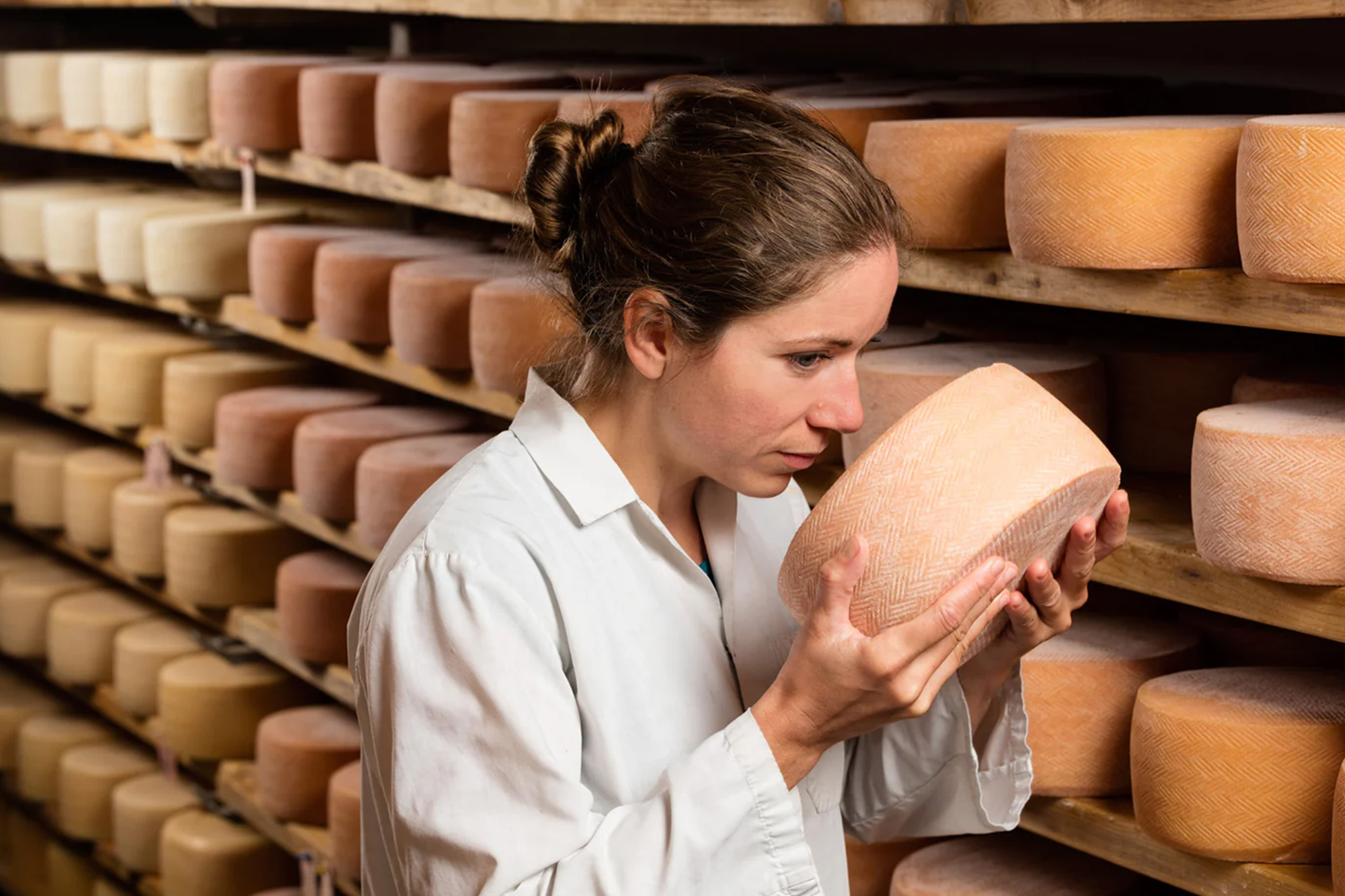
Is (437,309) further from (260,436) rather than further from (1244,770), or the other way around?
(1244,770)

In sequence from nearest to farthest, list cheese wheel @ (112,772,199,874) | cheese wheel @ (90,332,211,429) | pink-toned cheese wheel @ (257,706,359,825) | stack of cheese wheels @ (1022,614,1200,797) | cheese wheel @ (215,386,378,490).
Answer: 1. stack of cheese wheels @ (1022,614,1200,797)
2. pink-toned cheese wheel @ (257,706,359,825)
3. cheese wheel @ (215,386,378,490)
4. cheese wheel @ (112,772,199,874)
5. cheese wheel @ (90,332,211,429)

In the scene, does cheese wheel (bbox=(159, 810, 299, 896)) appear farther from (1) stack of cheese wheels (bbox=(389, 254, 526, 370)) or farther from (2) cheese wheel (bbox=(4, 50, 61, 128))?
(2) cheese wheel (bbox=(4, 50, 61, 128))

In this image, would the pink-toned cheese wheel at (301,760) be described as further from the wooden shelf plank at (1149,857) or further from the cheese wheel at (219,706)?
the wooden shelf plank at (1149,857)

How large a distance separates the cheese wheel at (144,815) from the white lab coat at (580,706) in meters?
2.27

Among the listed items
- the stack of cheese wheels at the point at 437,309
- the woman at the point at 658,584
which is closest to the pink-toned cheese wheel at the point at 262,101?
the stack of cheese wheels at the point at 437,309

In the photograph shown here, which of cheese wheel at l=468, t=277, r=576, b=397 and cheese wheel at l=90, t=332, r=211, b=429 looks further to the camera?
cheese wheel at l=90, t=332, r=211, b=429

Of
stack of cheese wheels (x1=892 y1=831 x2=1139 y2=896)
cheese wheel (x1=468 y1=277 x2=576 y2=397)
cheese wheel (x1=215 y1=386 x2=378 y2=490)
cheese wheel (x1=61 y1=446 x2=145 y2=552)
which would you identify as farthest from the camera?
cheese wheel (x1=61 y1=446 x2=145 y2=552)

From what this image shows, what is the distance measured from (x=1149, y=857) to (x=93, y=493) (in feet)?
9.41

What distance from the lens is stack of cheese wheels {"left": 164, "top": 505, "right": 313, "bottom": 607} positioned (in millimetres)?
3357

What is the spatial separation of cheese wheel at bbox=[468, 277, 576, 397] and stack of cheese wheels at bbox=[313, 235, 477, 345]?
367mm

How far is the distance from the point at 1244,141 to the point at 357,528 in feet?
5.94

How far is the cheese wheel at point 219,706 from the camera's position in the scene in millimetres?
3385

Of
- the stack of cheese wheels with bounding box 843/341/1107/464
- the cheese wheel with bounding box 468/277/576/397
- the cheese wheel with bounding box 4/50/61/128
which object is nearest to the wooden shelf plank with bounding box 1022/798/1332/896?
the stack of cheese wheels with bounding box 843/341/1107/464

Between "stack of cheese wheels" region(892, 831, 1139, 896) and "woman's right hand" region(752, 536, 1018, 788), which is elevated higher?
"woman's right hand" region(752, 536, 1018, 788)
